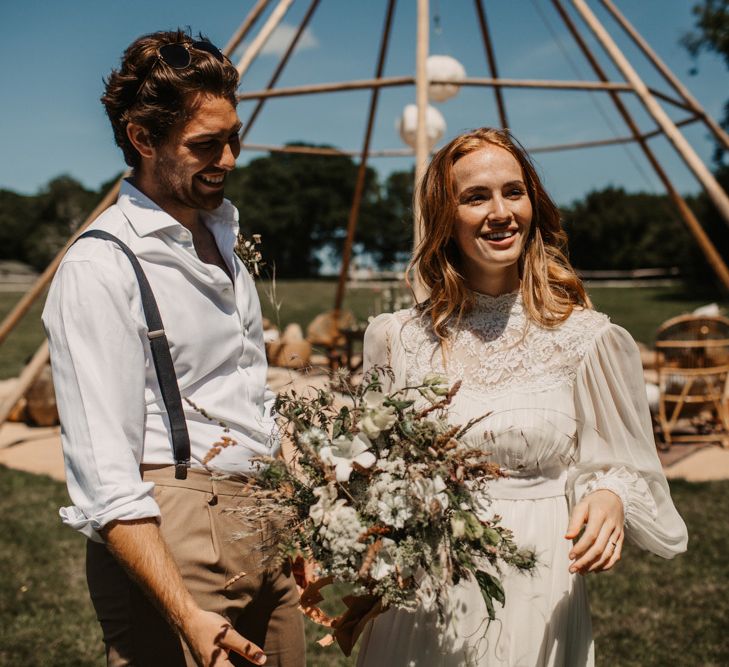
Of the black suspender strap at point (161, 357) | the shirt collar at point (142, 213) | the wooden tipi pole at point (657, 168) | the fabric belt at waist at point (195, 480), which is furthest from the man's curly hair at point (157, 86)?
A: the wooden tipi pole at point (657, 168)

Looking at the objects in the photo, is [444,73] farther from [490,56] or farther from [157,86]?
[157,86]

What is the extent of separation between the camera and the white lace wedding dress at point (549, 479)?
6.51ft

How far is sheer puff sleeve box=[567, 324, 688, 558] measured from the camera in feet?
6.55

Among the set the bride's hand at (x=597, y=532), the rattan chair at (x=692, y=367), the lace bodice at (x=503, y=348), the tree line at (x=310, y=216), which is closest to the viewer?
the bride's hand at (x=597, y=532)

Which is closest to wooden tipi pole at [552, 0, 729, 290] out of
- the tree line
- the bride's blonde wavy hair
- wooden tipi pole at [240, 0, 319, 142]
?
wooden tipi pole at [240, 0, 319, 142]

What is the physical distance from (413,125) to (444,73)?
68 cm

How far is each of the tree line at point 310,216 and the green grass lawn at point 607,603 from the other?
4385 centimetres

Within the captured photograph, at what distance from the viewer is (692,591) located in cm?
441

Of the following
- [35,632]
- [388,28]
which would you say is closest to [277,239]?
[388,28]

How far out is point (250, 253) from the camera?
2189 mm

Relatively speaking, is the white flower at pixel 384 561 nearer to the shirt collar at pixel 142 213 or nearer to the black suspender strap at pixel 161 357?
the black suspender strap at pixel 161 357

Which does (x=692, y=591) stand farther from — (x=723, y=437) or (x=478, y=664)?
(x=723, y=437)

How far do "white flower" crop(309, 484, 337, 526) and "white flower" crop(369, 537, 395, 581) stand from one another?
5.0 inches

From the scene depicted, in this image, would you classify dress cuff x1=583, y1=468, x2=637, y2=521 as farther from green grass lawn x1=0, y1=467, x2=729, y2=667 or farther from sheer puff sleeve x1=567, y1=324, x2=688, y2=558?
green grass lawn x1=0, y1=467, x2=729, y2=667
